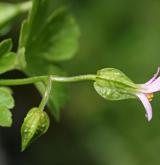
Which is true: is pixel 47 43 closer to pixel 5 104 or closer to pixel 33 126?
pixel 5 104

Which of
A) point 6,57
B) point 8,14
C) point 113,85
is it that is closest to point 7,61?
point 6,57

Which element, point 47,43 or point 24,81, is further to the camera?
point 47,43

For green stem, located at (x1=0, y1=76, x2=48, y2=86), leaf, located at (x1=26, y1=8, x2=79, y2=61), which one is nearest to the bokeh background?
leaf, located at (x1=26, y1=8, x2=79, y2=61)

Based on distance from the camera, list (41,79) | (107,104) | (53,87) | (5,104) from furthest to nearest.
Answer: (107,104) → (53,87) → (5,104) → (41,79)

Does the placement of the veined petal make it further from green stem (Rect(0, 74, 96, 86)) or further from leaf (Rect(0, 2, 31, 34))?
leaf (Rect(0, 2, 31, 34))

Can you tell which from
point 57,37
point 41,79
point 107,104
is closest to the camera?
point 41,79

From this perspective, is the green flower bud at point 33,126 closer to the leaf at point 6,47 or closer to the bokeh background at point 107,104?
the leaf at point 6,47

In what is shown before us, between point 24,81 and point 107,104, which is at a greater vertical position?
point 24,81
